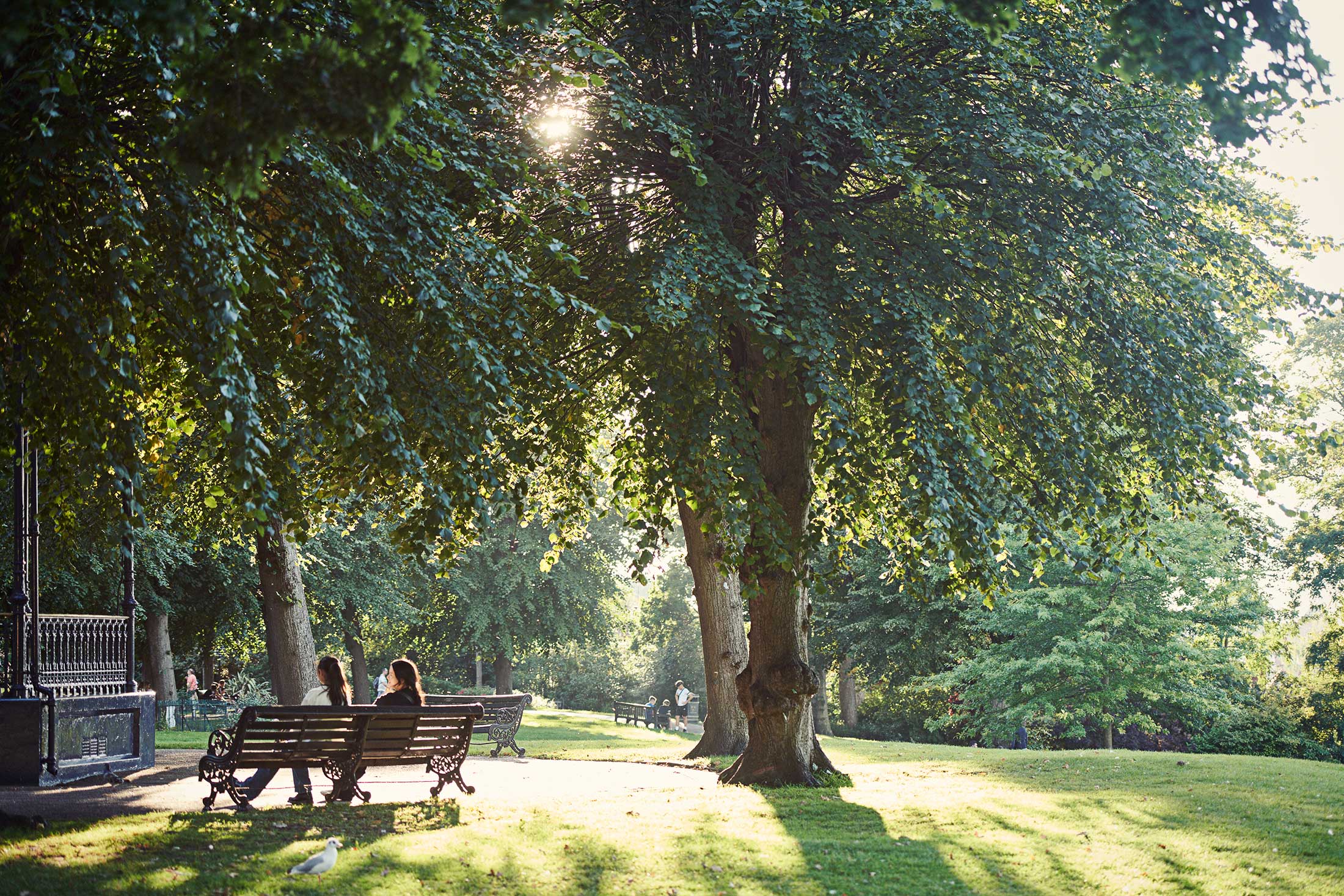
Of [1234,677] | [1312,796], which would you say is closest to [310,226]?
[1312,796]

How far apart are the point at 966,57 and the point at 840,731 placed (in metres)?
32.0

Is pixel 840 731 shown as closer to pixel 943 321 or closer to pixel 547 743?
pixel 547 743

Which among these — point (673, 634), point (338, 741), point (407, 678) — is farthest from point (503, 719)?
point (673, 634)

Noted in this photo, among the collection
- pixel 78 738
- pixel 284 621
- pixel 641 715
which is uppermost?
pixel 284 621

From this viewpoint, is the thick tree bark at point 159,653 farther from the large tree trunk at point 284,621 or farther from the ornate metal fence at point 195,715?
the large tree trunk at point 284,621

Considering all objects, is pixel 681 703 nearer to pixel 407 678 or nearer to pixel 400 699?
pixel 407 678

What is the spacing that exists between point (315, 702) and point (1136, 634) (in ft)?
60.1

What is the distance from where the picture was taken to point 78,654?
519 inches

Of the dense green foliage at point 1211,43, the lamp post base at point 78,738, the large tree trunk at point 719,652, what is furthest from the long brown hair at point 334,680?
the dense green foliage at point 1211,43

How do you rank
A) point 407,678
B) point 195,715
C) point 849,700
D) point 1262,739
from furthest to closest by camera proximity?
point 849,700 → point 195,715 → point 1262,739 → point 407,678

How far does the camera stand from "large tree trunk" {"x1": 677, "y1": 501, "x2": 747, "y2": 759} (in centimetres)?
1730

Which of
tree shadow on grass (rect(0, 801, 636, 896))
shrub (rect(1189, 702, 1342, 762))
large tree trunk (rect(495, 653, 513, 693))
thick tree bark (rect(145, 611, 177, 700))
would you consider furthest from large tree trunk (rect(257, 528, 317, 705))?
large tree trunk (rect(495, 653, 513, 693))

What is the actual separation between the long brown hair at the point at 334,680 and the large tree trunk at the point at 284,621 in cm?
506

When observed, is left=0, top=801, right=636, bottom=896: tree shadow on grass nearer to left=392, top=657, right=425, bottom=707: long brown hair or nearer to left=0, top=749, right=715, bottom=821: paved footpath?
left=0, top=749, right=715, bottom=821: paved footpath
